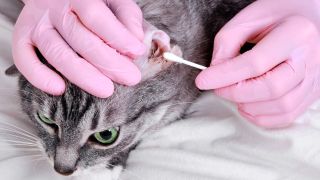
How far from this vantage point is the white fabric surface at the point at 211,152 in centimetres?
116

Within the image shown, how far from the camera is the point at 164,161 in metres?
1.21

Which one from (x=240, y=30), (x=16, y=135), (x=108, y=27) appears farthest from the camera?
(x=16, y=135)

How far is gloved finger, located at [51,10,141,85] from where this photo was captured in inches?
40.4

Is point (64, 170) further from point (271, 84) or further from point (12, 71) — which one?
point (271, 84)

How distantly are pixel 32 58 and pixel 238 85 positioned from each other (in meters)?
0.41

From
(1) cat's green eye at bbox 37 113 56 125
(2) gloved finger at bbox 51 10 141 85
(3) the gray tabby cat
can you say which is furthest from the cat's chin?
(2) gloved finger at bbox 51 10 141 85

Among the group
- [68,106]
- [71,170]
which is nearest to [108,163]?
[71,170]

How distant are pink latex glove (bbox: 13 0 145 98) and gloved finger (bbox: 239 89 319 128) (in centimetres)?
30

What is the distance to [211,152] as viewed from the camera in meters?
1.21

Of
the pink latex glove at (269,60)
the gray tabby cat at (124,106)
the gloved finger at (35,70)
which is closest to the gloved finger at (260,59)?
the pink latex glove at (269,60)

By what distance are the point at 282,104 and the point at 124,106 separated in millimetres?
327

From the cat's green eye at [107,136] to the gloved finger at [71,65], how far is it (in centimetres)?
10

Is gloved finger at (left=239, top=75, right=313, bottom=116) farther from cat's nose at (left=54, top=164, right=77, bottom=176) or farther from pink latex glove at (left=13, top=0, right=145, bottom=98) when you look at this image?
cat's nose at (left=54, top=164, right=77, bottom=176)

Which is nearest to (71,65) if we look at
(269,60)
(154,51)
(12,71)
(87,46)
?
(87,46)
